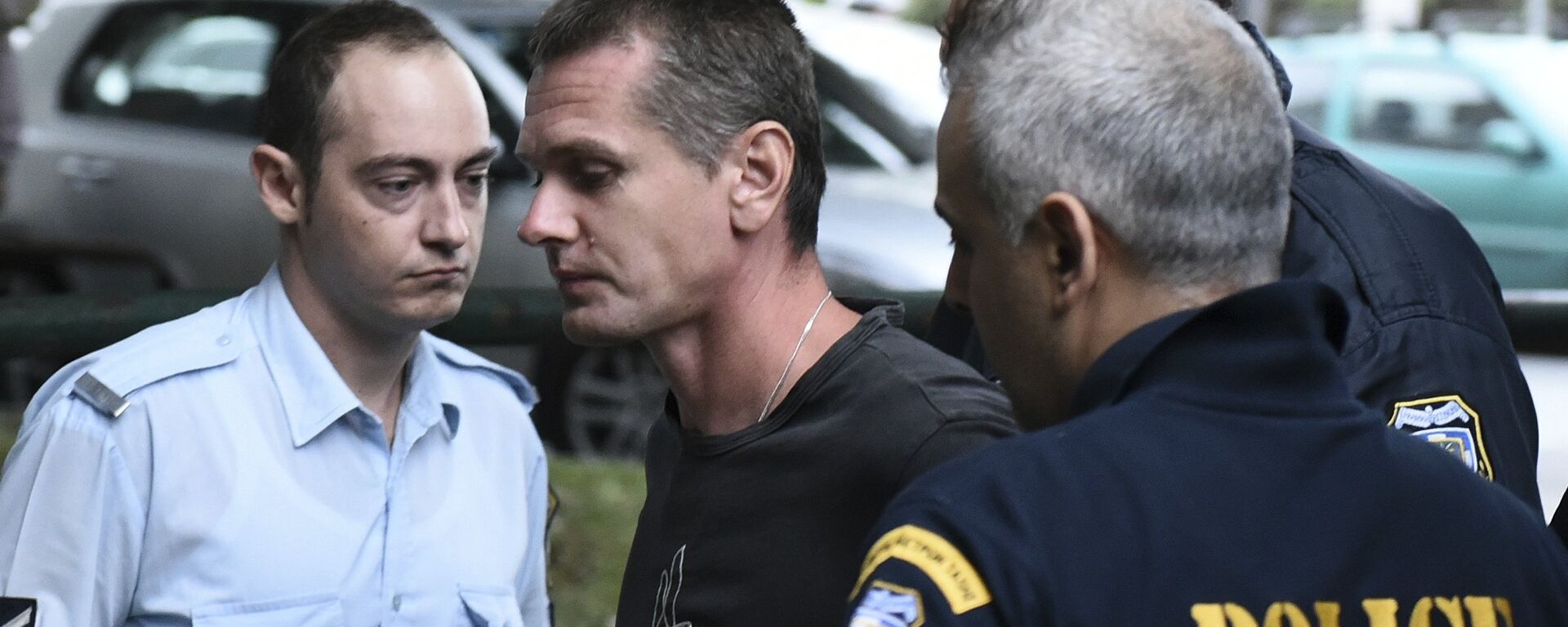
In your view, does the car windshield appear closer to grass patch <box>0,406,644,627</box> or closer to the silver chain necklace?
grass patch <box>0,406,644,627</box>

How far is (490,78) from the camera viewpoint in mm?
7102

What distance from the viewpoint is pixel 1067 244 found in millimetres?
1679

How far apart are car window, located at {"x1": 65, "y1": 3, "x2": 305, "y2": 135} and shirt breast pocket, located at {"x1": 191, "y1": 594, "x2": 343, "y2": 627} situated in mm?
5231

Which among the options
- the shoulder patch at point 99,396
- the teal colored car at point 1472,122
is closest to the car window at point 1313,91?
the teal colored car at point 1472,122

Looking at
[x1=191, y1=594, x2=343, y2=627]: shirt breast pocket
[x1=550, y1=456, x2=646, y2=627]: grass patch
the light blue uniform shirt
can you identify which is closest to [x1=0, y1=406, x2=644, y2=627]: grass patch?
[x1=550, y1=456, x2=646, y2=627]: grass patch

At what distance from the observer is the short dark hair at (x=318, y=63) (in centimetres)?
281

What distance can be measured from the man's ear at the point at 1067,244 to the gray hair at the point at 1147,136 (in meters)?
0.01

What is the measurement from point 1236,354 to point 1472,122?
799 centimetres

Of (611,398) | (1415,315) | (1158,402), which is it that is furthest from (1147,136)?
(611,398)

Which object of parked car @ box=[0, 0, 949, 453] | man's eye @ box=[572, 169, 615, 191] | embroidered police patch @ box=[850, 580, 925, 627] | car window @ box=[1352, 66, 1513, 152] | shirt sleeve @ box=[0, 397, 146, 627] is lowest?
car window @ box=[1352, 66, 1513, 152]

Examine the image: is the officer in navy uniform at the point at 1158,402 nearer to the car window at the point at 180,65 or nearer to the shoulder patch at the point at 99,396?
the shoulder patch at the point at 99,396

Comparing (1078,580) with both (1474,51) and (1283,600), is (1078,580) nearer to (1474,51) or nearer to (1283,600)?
(1283,600)

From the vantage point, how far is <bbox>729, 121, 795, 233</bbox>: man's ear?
2.41 meters

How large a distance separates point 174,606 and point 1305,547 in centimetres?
147
